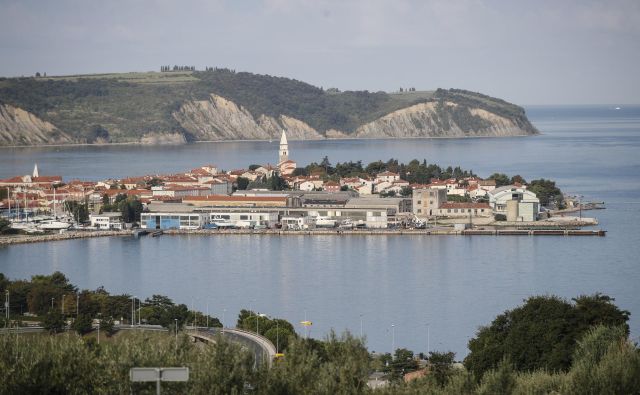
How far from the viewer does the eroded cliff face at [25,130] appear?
54.7 meters

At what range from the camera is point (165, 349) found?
6012 mm

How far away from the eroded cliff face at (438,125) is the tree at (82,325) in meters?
55.4

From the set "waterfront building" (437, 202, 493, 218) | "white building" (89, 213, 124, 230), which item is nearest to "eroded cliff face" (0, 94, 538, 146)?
"white building" (89, 213, 124, 230)

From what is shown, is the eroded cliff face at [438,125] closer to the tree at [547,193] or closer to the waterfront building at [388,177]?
the waterfront building at [388,177]

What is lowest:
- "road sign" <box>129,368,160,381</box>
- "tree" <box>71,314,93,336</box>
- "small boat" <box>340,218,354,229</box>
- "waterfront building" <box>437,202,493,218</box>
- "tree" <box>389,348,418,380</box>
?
"tree" <box>389,348,418,380</box>

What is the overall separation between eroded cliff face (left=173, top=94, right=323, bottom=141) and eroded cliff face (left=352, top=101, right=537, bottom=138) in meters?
3.19

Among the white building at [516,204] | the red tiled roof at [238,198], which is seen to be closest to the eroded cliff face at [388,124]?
the red tiled roof at [238,198]

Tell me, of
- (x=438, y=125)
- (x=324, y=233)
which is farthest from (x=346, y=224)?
(x=438, y=125)

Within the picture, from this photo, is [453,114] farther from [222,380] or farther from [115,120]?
[222,380]

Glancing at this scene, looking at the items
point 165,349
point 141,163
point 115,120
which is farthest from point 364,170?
point 115,120

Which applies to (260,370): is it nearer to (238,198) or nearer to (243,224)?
(243,224)

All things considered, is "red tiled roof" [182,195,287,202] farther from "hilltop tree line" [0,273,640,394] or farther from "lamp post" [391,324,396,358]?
"hilltop tree line" [0,273,640,394]

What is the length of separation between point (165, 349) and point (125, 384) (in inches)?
19.7

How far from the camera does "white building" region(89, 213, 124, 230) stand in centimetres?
2158
